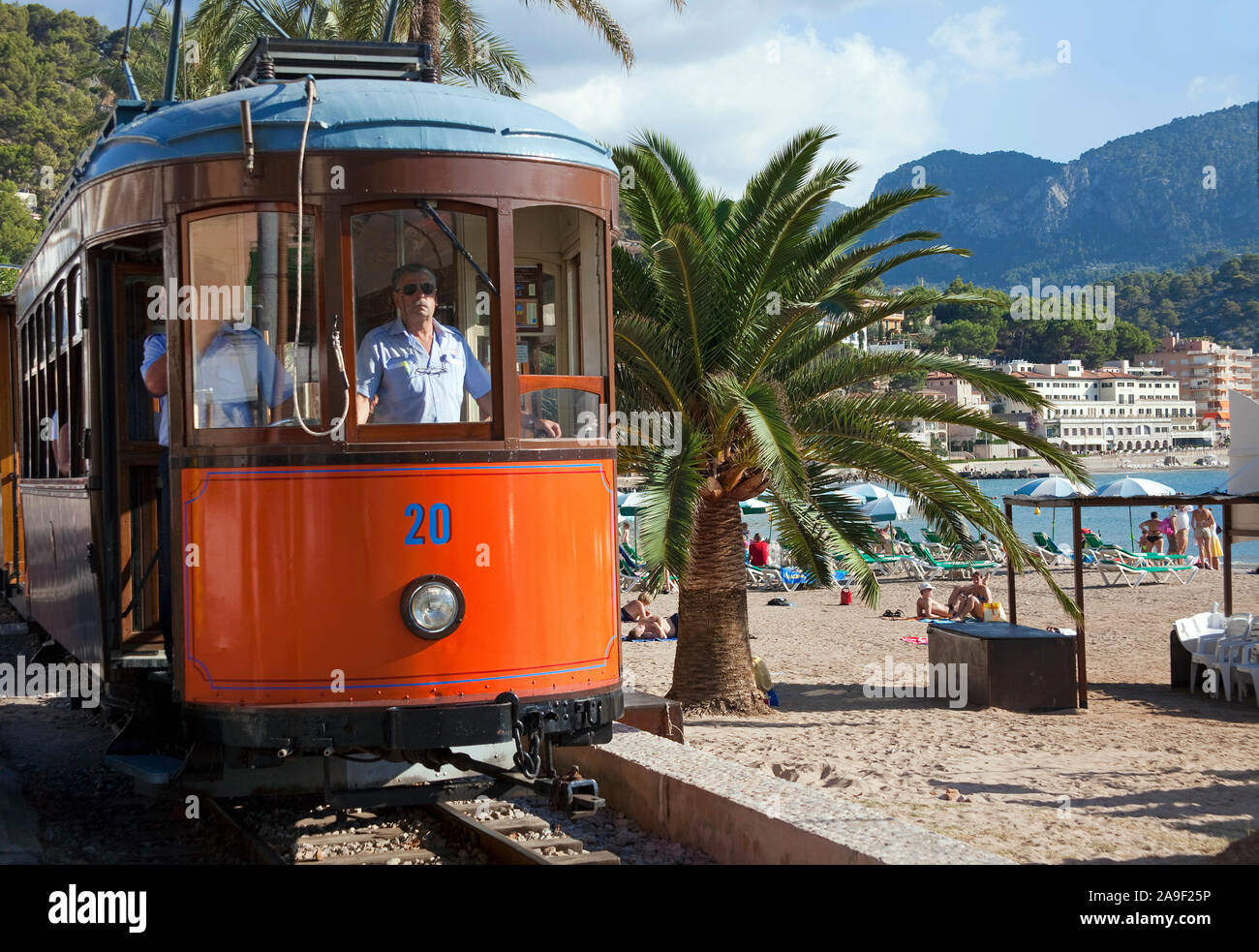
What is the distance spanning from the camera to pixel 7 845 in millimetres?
6551

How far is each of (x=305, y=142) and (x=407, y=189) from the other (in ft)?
1.57

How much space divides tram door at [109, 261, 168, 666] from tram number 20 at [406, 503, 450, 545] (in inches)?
73.4

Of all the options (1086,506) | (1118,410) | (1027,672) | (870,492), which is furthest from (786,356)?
(1118,410)

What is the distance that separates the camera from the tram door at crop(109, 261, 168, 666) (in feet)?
23.0

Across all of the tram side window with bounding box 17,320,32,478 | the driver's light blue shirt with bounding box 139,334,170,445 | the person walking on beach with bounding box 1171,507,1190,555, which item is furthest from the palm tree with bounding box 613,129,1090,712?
the person walking on beach with bounding box 1171,507,1190,555

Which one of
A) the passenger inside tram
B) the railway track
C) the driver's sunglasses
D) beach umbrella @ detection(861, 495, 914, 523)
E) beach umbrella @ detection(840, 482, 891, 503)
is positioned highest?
the driver's sunglasses

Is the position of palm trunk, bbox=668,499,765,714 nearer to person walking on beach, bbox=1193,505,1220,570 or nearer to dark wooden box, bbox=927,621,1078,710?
dark wooden box, bbox=927,621,1078,710

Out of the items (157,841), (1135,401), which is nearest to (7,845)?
(157,841)

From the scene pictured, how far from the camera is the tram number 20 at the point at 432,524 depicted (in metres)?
5.79

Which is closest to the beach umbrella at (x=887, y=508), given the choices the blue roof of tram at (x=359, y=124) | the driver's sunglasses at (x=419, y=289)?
the blue roof of tram at (x=359, y=124)

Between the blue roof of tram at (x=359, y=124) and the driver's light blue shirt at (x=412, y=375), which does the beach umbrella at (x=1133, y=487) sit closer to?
the blue roof of tram at (x=359, y=124)

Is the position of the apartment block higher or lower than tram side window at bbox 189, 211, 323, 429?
higher

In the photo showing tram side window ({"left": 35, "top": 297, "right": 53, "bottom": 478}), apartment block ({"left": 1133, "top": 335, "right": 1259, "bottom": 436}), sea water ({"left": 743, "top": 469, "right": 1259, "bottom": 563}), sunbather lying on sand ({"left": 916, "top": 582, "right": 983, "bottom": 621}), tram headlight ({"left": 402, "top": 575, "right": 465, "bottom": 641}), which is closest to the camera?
tram headlight ({"left": 402, "top": 575, "right": 465, "bottom": 641})
